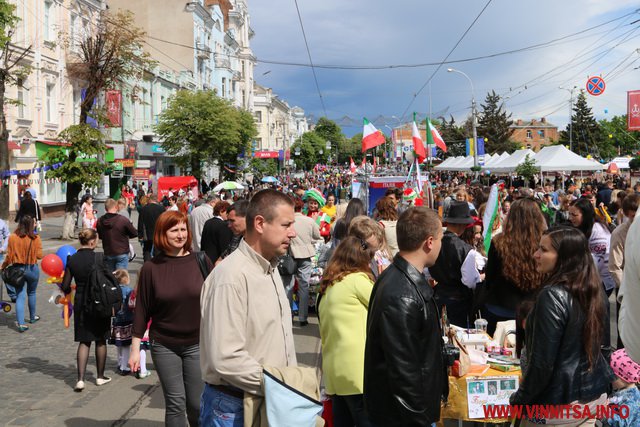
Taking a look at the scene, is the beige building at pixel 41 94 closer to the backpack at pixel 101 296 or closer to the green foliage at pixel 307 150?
the backpack at pixel 101 296

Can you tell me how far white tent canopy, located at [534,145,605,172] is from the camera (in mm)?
25500

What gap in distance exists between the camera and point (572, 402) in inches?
126

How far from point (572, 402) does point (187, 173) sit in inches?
1444

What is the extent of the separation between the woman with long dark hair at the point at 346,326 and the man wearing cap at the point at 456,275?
164 cm

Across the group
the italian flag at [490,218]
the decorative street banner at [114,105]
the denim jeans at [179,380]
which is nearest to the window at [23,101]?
the decorative street banner at [114,105]

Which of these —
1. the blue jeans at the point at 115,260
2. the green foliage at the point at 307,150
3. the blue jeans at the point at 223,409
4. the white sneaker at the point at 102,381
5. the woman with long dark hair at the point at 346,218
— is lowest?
the white sneaker at the point at 102,381

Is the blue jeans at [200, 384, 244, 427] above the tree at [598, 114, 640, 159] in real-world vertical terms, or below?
below

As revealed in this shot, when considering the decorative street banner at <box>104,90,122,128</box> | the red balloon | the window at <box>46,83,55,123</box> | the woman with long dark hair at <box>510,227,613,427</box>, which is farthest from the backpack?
the window at <box>46,83,55,123</box>

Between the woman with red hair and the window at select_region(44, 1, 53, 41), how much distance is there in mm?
27933

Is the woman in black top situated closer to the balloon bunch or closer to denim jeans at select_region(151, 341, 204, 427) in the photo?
the balloon bunch

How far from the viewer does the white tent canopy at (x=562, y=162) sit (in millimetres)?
25500

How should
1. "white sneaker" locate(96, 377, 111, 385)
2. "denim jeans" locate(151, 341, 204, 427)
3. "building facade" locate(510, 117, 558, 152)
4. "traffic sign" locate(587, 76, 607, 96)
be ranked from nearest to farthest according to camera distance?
1. "denim jeans" locate(151, 341, 204, 427)
2. "white sneaker" locate(96, 377, 111, 385)
3. "traffic sign" locate(587, 76, 607, 96)
4. "building facade" locate(510, 117, 558, 152)

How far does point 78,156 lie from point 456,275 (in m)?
17.4

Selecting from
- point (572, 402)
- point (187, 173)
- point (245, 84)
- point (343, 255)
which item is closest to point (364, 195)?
point (343, 255)
